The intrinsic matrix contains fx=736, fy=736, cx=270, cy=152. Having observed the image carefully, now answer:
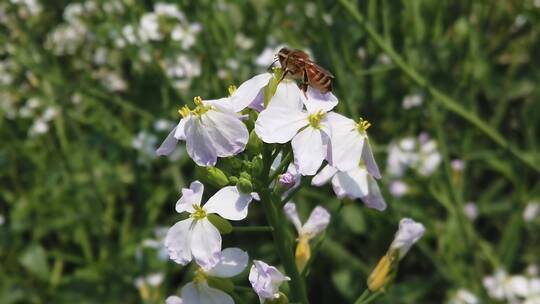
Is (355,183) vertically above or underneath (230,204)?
above

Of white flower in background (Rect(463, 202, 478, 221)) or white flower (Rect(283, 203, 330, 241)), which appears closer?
white flower (Rect(283, 203, 330, 241))

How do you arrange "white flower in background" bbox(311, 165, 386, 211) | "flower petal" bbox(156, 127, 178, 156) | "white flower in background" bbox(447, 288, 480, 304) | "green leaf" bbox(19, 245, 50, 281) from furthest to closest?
1. "green leaf" bbox(19, 245, 50, 281)
2. "white flower in background" bbox(447, 288, 480, 304)
3. "white flower in background" bbox(311, 165, 386, 211)
4. "flower petal" bbox(156, 127, 178, 156)

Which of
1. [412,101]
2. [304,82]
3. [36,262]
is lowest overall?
[304,82]

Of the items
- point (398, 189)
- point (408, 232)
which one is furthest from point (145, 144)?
point (408, 232)

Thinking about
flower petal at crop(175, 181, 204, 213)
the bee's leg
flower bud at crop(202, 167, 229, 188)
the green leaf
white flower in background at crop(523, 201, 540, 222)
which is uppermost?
white flower in background at crop(523, 201, 540, 222)

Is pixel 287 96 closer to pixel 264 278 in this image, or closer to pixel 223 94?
pixel 264 278

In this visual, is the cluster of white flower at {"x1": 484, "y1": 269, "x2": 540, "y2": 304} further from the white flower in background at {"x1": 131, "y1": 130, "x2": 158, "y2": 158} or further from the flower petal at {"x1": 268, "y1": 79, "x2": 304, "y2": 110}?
the flower petal at {"x1": 268, "y1": 79, "x2": 304, "y2": 110}

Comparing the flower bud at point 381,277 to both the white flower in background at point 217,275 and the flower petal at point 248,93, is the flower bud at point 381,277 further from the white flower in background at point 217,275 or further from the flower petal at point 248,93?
the flower petal at point 248,93

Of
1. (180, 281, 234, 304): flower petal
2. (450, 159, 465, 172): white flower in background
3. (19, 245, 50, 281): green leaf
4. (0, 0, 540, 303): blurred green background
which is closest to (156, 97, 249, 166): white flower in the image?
(180, 281, 234, 304): flower petal
